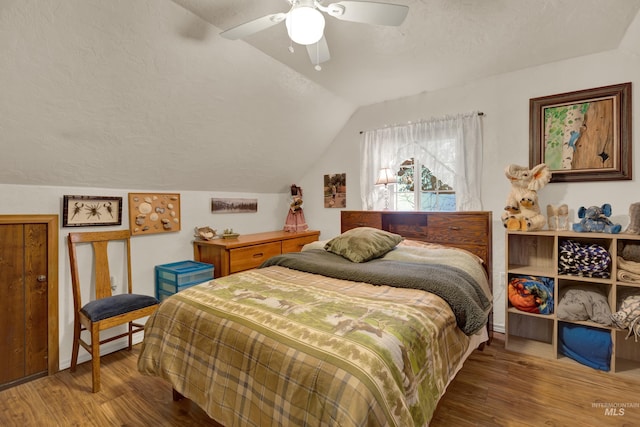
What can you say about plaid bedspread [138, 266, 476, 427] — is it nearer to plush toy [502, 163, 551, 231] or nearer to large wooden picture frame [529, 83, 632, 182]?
plush toy [502, 163, 551, 231]

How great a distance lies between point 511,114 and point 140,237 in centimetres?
355

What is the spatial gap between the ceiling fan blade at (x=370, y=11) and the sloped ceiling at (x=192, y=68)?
45 cm

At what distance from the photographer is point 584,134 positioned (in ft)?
7.91

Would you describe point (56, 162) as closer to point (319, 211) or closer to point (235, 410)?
point (235, 410)

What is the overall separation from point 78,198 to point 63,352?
1189 millimetres

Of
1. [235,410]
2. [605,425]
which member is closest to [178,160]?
[235,410]

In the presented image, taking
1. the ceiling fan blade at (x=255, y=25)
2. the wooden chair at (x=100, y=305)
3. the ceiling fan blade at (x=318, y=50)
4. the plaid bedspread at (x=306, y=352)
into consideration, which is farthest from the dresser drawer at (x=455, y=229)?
the wooden chair at (x=100, y=305)

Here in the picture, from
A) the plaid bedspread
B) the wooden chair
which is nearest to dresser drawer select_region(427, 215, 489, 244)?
the plaid bedspread

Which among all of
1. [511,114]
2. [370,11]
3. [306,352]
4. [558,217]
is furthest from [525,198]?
[306,352]

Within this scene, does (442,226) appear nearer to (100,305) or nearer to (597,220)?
(597,220)

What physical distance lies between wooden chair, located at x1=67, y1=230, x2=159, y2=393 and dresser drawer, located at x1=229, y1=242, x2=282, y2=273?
762mm

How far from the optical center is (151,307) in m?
2.27

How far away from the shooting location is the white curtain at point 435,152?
112 inches

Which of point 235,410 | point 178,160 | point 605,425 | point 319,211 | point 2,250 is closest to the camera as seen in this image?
point 235,410
